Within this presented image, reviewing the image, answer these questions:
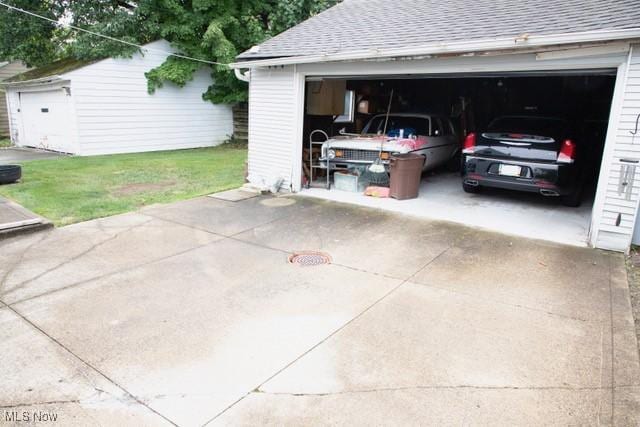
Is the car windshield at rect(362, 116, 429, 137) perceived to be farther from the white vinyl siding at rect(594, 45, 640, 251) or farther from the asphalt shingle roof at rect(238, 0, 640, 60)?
the white vinyl siding at rect(594, 45, 640, 251)

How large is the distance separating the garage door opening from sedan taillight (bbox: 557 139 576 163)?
46mm

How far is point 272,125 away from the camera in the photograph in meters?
8.76

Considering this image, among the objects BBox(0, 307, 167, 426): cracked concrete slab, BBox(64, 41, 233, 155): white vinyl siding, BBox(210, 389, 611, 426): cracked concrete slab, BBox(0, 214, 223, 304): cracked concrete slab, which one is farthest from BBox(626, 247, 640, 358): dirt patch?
BBox(64, 41, 233, 155): white vinyl siding

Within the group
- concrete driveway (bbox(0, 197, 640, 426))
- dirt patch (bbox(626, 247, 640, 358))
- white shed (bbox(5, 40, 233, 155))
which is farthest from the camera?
white shed (bbox(5, 40, 233, 155))

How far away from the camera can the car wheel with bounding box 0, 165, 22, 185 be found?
28.2 ft

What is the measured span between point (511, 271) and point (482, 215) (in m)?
2.36

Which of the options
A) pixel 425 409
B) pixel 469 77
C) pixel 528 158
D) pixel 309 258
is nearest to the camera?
pixel 425 409

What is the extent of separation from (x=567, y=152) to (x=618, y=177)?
1489 mm

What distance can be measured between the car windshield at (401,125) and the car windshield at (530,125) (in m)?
1.79

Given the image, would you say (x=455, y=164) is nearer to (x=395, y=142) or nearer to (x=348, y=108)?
(x=348, y=108)

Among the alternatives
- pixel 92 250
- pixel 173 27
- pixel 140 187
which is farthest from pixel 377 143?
pixel 173 27

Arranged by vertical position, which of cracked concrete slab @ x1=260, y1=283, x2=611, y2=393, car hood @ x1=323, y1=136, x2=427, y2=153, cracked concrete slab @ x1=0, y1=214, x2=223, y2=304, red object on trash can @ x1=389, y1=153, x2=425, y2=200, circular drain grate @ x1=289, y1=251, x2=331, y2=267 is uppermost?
car hood @ x1=323, y1=136, x2=427, y2=153

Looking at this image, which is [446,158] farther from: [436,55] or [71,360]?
[71,360]

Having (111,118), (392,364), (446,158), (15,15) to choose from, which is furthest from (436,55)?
(15,15)
